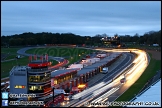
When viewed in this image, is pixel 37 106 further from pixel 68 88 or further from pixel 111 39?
pixel 111 39

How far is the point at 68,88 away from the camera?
2467cm

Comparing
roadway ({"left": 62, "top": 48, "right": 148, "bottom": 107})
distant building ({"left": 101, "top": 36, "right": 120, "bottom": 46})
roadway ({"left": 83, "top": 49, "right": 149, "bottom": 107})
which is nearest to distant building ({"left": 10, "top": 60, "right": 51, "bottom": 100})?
roadway ({"left": 62, "top": 48, "right": 148, "bottom": 107})

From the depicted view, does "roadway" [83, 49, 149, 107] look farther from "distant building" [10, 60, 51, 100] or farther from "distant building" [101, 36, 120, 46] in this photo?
"distant building" [101, 36, 120, 46]

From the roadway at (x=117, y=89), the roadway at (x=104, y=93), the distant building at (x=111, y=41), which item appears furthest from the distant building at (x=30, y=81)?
the distant building at (x=111, y=41)

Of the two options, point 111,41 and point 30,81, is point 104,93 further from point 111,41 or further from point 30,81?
point 111,41

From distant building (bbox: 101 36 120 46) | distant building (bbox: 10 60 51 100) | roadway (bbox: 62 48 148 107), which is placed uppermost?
distant building (bbox: 101 36 120 46)

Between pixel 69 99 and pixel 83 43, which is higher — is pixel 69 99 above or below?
below

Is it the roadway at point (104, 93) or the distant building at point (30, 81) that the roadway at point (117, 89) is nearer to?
the roadway at point (104, 93)

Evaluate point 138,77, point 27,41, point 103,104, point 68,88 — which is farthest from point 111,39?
point 103,104

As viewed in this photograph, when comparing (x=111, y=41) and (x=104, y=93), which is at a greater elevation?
(x=111, y=41)

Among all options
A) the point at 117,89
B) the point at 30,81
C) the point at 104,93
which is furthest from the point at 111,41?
the point at 30,81

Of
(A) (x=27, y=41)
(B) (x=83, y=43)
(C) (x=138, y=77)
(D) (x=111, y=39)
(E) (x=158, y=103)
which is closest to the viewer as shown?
(E) (x=158, y=103)

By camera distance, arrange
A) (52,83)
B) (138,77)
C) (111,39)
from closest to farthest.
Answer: (52,83) < (138,77) < (111,39)

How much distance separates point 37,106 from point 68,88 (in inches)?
304
